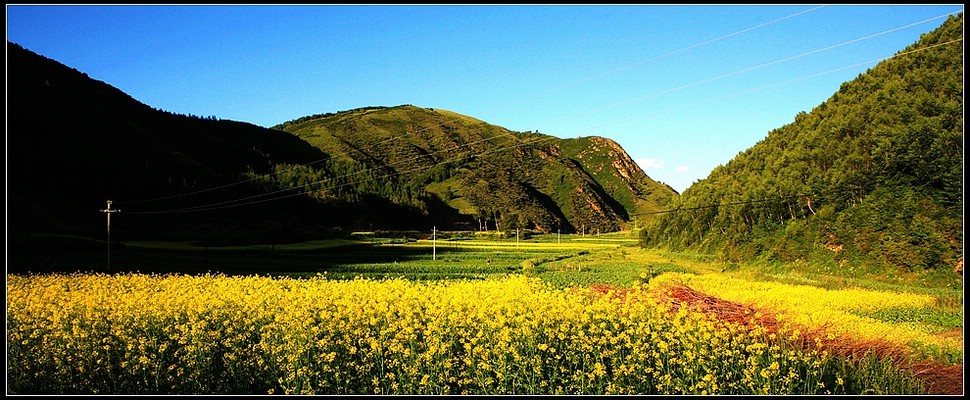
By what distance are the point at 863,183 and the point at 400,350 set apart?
4367 cm

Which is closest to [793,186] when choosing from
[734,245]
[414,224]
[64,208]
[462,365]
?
[734,245]

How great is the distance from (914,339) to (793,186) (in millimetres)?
38671

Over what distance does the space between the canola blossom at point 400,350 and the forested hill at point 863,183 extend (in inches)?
1207

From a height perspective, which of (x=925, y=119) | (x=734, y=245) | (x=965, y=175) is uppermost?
(x=925, y=119)

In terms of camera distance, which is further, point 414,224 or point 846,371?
point 414,224

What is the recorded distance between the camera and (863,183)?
137 ft

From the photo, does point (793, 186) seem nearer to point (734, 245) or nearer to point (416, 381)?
point (734, 245)

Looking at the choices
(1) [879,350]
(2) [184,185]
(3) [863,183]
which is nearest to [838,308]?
(1) [879,350]

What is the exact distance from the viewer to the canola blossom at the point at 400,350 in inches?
325

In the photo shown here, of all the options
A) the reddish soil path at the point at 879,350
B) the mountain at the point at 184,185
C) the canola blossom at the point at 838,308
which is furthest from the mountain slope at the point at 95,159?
the reddish soil path at the point at 879,350

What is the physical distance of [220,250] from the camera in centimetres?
5409

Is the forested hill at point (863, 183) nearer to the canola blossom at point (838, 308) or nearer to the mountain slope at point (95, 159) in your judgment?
the canola blossom at point (838, 308)

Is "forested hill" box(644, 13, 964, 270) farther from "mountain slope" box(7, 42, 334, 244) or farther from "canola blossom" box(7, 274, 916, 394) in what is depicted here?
"mountain slope" box(7, 42, 334, 244)

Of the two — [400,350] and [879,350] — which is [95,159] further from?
[879,350]
